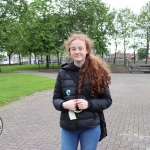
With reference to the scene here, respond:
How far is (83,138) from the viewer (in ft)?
7.73

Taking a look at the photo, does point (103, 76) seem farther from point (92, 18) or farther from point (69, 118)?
point (92, 18)

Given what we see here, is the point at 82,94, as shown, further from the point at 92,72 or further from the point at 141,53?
the point at 141,53

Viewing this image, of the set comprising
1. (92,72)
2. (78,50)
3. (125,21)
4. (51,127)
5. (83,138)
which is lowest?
(51,127)

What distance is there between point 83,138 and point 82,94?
1.59ft

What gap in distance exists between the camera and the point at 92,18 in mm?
30844

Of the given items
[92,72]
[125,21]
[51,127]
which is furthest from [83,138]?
[125,21]

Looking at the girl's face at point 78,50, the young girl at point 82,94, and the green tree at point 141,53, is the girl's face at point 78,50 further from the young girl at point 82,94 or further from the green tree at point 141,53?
the green tree at point 141,53

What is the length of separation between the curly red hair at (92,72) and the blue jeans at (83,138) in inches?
16.7

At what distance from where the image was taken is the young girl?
2227mm

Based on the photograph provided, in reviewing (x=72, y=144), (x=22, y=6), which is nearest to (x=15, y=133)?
(x=72, y=144)

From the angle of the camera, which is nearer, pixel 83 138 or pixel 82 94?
pixel 82 94

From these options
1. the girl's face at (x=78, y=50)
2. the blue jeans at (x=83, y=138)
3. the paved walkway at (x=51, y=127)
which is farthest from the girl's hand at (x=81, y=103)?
the paved walkway at (x=51, y=127)

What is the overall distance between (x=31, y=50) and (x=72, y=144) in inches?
1156

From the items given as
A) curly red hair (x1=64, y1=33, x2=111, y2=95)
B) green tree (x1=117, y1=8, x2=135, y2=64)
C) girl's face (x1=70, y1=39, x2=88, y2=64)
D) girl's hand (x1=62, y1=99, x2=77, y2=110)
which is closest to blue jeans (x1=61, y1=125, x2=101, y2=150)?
girl's hand (x1=62, y1=99, x2=77, y2=110)
